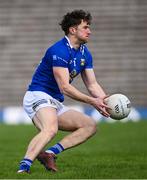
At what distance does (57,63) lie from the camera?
26.9 ft

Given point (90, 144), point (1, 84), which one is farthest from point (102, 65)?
point (90, 144)

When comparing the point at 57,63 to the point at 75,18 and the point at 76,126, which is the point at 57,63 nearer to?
the point at 75,18

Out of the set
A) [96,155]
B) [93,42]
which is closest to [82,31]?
[96,155]

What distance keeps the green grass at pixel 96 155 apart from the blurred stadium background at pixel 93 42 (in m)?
4.29

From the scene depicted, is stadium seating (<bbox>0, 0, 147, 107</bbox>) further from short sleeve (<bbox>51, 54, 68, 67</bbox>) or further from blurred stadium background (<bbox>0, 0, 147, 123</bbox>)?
short sleeve (<bbox>51, 54, 68, 67</bbox>)

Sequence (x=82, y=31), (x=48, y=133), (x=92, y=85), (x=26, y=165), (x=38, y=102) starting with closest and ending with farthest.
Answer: (x=26, y=165)
(x=48, y=133)
(x=38, y=102)
(x=82, y=31)
(x=92, y=85)

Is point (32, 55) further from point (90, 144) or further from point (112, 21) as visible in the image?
point (90, 144)

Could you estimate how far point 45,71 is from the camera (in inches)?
333

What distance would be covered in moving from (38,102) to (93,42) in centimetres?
1745

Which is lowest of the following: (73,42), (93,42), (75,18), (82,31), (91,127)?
(93,42)

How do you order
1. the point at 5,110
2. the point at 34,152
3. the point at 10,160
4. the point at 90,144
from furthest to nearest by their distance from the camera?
1. the point at 5,110
2. the point at 90,144
3. the point at 10,160
4. the point at 34,152

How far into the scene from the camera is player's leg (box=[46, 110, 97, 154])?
841cm

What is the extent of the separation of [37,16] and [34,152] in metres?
18.7

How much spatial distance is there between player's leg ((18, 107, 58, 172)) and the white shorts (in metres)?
0.06
